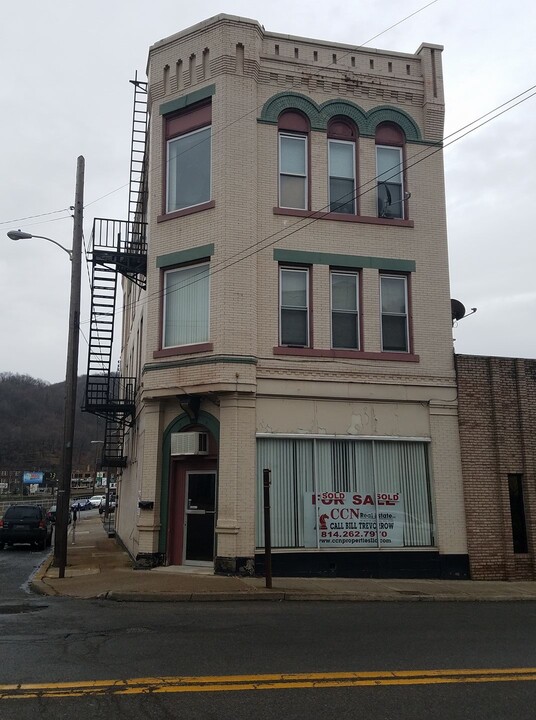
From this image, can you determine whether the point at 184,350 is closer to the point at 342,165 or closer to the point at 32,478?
Result: the point at 342,165

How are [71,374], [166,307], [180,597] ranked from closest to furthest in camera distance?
[180,597] < [166,307] < [71,374]

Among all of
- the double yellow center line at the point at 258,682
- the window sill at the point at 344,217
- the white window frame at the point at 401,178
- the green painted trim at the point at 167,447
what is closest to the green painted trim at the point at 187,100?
the window sill at the point at 344,217

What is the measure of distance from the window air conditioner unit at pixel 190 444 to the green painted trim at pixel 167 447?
0.92 ft

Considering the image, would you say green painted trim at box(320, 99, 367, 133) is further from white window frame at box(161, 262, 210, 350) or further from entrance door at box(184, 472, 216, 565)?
entrance door at box(184, 472, 216, 565)

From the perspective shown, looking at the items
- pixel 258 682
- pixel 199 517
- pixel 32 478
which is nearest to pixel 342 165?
pixel 199 517

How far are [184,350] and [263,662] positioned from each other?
351 inches

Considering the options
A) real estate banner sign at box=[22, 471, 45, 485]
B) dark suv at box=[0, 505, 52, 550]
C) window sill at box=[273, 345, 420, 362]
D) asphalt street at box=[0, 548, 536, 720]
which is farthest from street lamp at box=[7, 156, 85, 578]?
real estate banner sign at box=[22, 471, 45, 485]

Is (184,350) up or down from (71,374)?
up

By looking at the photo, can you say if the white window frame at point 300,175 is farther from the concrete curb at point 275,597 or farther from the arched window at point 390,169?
the concrete curb at point 275,597

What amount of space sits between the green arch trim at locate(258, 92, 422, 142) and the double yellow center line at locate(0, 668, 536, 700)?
41.8 ft

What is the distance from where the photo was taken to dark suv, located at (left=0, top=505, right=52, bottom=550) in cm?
2308

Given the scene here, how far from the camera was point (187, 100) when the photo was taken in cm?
1603

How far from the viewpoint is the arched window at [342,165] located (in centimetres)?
1606

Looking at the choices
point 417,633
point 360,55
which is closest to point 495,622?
point 417,633
